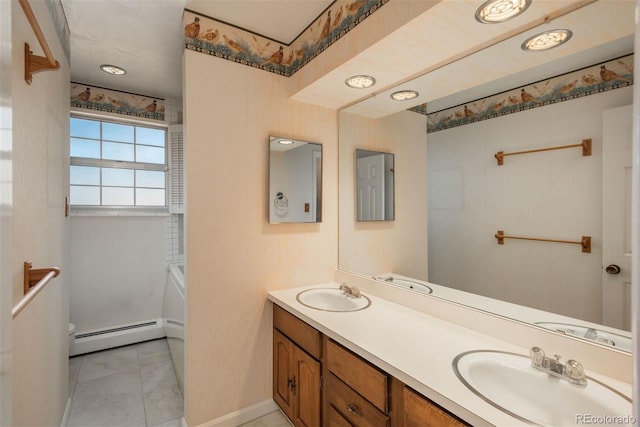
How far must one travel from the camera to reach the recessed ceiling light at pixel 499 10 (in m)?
1.10

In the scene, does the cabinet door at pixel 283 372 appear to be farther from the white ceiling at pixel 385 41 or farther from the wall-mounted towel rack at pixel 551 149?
the white ceiling at pixel 385 41

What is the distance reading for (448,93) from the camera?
1554 millimetres

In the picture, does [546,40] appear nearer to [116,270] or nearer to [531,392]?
[531,392]

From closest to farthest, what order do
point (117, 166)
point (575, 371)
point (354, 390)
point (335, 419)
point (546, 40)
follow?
point (575, 371) < point (546, 40) < point (354, 390) < point (335, 419) < point (117, 166)

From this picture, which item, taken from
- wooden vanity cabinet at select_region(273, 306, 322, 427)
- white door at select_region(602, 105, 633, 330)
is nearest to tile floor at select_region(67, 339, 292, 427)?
wooden vanity cabinet at select_region(273, 306, 322, 427)

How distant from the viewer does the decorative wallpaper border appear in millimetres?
1439

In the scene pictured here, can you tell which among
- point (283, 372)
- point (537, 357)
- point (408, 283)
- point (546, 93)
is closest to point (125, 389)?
point (283, 372)

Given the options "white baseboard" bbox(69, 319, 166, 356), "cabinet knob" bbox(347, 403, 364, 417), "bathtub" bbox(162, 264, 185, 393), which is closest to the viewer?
"cabinet knob" bbox(347, 403, 364, 417)

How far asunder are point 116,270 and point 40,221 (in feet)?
6.51

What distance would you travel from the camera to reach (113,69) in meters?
2.50

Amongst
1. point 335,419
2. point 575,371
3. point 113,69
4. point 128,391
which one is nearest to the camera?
point 575,371

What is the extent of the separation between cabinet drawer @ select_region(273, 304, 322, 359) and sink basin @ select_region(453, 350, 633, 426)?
71cm

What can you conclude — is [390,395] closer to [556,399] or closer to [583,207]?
[556,399]

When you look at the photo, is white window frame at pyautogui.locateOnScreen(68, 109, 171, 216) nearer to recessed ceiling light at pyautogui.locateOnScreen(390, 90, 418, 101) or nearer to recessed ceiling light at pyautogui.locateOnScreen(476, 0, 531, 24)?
recessed ceiling light at pyautogui.locateOnScreen(390, 90, 418, 101)
